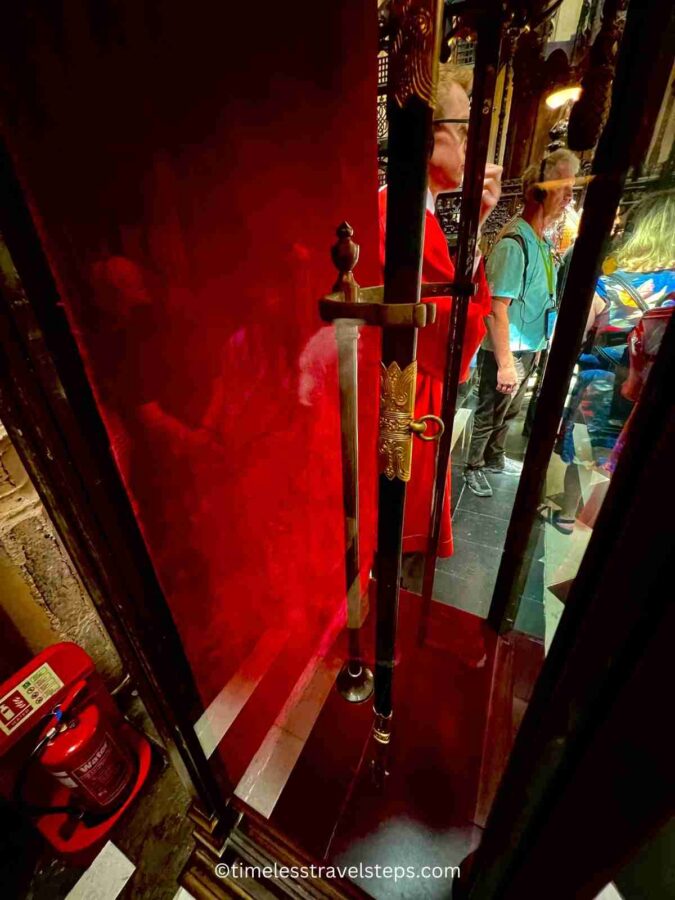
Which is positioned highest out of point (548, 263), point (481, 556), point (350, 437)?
point (548, 263)

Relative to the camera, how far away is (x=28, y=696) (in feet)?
3.41

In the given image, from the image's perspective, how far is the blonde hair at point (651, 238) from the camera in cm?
69

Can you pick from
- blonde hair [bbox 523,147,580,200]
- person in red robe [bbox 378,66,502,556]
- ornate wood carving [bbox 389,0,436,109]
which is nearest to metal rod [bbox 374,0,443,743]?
ornate wood carving [bbox 389,0,436,109]

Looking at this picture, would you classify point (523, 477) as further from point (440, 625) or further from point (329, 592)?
point (329, 592)

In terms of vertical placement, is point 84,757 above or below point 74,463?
below

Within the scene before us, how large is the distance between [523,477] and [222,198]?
990 millimetres

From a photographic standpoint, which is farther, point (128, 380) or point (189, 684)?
point (189, 684)

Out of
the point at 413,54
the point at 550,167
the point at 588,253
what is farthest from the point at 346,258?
the point at 550,167

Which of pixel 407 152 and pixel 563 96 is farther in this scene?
pixel 563 96

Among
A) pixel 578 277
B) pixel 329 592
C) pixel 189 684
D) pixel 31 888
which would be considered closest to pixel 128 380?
pixel 189 684

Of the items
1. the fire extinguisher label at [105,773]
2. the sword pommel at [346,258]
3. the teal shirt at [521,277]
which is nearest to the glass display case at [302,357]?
the sword pommel at [346,258]

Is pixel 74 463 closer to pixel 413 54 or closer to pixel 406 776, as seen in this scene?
pixel 413 54

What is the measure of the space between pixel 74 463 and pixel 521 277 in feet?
5.47

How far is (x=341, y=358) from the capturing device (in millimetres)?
646
